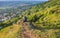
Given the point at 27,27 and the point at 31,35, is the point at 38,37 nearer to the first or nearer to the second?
the point at 31,35

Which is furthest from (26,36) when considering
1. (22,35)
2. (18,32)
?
(18,32)

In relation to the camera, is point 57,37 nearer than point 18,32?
Yes

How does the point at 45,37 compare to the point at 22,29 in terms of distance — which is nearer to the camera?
the point at 45,37

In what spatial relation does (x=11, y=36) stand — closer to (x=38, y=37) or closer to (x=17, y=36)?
(x=17, y=36)

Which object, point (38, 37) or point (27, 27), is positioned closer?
point (38, 37)

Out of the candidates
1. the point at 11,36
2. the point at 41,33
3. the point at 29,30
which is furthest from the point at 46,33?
the point at 11,36

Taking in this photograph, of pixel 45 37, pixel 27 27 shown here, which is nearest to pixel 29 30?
pixel 27 27

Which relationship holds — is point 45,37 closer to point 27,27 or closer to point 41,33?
point 41,33
